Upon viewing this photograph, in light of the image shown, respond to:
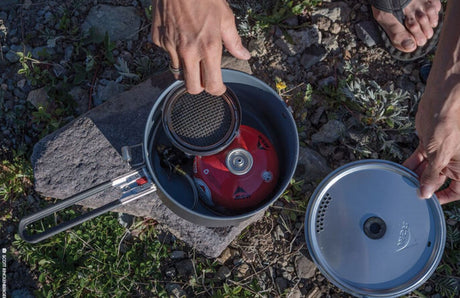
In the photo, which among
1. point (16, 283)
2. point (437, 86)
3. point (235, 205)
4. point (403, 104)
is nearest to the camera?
point (437, 86)

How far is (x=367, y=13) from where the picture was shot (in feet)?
9.62

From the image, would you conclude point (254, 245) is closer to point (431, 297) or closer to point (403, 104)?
point (431, 297)

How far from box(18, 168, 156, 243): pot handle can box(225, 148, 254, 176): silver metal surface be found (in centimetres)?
41

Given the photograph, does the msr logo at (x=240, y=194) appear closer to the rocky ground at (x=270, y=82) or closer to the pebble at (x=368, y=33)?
the rocky ground at (x=270, y=82)

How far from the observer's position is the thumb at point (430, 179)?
2.13m

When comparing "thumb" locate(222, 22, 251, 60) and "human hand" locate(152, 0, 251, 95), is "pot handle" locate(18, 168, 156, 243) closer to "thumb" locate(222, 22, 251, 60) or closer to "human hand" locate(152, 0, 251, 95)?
"human hand" locate(152, 0, 251, 95)

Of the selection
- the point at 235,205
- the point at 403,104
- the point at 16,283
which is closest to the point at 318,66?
the point at 403,104

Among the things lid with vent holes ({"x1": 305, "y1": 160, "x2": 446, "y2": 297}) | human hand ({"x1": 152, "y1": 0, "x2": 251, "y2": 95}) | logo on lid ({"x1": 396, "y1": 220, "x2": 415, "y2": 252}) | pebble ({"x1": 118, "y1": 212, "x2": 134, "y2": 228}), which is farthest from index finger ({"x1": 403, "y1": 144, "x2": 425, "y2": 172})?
pebble ({"x1": 118, "y1": 212, "x2": 134, "y2": 228})

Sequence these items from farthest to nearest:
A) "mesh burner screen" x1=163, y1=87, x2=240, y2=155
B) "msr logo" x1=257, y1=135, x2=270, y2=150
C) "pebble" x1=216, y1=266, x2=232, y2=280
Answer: "pebble" x1=216, y1=266, x2=232, y2=280
"msr logo" x1=257, y1=135, x2=270, y2=150
"mesh burner screen" x1=163, y1=87, x2=240, y2=155

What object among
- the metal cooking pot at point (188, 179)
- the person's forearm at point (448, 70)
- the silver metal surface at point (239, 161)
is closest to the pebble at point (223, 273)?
the metal cooking pot at point (188, 179)

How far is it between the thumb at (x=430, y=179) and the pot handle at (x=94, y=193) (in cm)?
135

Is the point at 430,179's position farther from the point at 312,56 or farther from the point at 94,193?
the point at 94,193

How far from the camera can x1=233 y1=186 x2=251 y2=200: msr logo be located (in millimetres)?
2143

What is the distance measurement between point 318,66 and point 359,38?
346 mm
